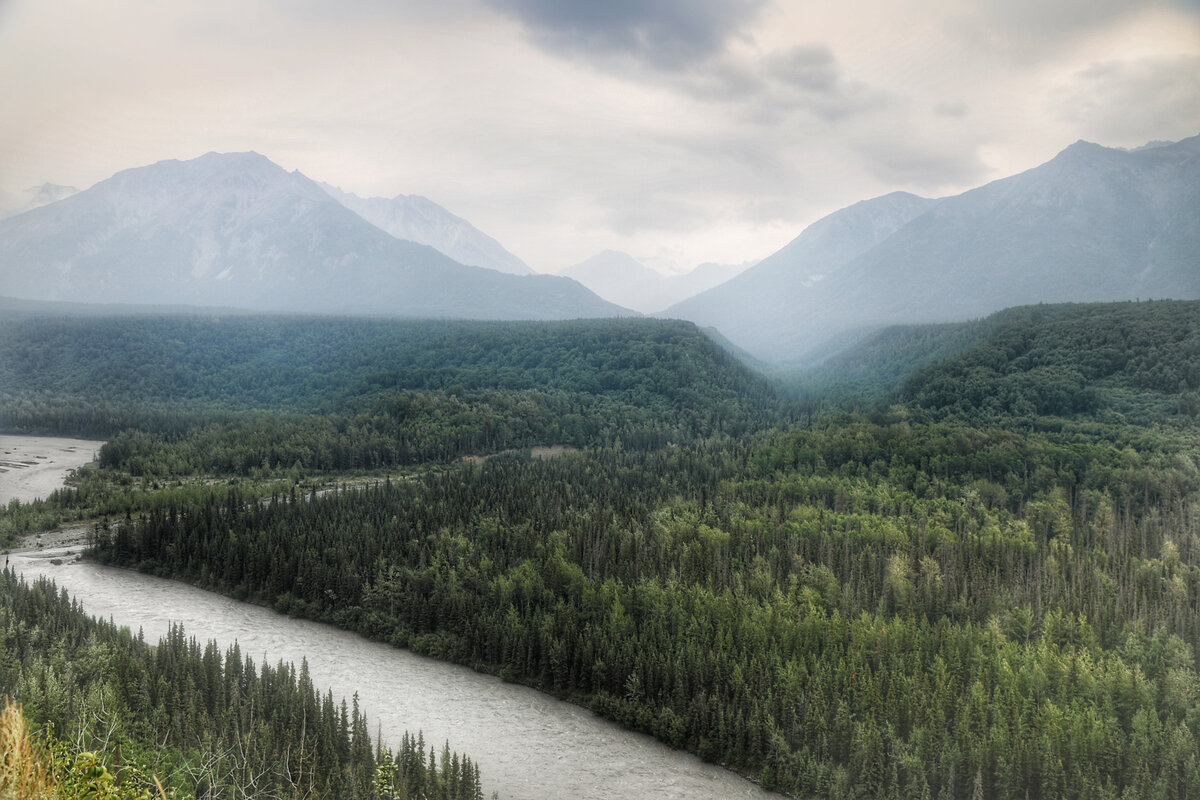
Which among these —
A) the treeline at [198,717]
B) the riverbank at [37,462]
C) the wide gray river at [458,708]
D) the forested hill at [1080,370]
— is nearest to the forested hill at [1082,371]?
the forested hill at [1080,370]

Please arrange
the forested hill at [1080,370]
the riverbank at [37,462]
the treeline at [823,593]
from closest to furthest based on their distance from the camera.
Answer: the treeline at [823,593] < the riverbank at [37,462] < the forested hill at [1080,370]

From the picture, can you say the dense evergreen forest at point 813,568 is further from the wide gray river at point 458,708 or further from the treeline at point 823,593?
the wide gray river at point 458,708

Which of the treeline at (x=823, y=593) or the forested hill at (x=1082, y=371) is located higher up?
the forested hill at (x=1082, y=371)

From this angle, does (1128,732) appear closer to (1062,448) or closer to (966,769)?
(966,769)

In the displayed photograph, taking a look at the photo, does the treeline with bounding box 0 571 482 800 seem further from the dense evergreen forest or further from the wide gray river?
the dense evergreen forest

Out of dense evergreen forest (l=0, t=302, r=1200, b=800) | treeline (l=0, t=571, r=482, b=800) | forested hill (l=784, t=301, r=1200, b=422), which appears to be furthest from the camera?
forested hill (l=784, t=301, r=1200, b=422)

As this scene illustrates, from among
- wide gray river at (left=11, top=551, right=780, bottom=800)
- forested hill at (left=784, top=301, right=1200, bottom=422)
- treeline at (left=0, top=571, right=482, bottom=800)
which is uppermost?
forested hill at (left=784, top=301, right=1200, bottom=422)

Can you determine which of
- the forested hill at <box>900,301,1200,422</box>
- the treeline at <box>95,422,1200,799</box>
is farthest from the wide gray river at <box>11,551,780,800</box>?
the forested hill at <box>900,301,1200,422</box>

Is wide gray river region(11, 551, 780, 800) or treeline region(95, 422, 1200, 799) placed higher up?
treeline region(95, 422, 1200, 799)

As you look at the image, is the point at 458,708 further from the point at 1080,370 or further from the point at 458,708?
the point at 1080,370
